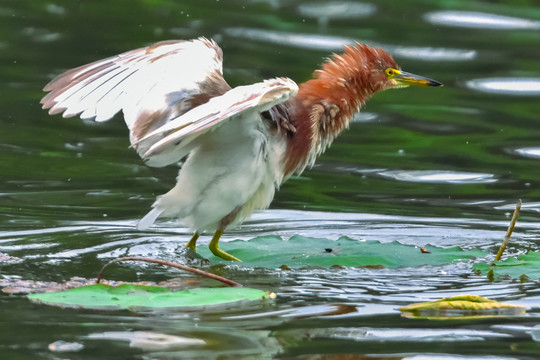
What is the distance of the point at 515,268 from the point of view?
7.38m

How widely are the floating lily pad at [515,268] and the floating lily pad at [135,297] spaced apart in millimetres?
1666

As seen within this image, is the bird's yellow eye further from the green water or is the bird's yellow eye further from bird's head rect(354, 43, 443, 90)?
the green water

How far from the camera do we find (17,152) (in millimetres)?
11570

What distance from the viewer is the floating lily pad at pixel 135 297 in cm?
617

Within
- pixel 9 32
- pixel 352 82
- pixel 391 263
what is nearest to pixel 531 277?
pixel 391 263

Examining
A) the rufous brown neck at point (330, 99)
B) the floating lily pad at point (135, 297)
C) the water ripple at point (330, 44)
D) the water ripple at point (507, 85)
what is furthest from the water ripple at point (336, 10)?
the floating lily pad at point (135, 297)

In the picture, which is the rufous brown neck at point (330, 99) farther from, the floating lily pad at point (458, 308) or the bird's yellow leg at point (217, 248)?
the floating lily pad at point (458, 308)

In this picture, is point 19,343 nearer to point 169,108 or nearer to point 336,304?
point 336,304

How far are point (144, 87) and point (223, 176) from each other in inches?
31.1

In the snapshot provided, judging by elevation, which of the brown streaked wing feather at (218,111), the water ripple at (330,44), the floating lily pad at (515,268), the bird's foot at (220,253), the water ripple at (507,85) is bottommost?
the bird's foot at (220,253)

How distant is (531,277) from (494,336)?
1.53m

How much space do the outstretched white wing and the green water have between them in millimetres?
950

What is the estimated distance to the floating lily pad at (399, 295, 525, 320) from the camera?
6168 millimetres

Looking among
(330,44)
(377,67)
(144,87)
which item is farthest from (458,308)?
(330,44)
